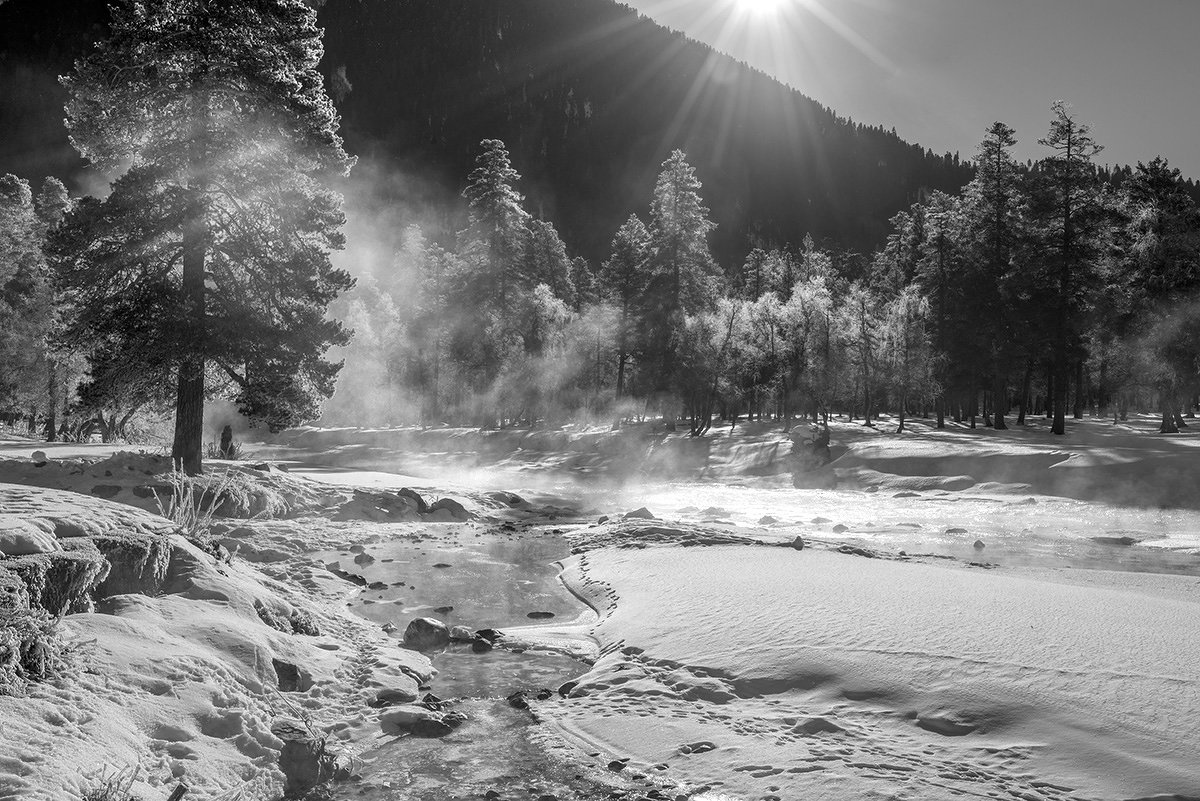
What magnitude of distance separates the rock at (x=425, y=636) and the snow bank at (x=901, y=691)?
5.97 ft

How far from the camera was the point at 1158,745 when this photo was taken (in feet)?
14.8

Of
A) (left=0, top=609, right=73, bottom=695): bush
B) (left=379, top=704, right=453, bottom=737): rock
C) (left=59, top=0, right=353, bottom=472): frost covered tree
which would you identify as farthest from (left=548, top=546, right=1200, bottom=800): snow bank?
(left=59, top=0, right=353, bottom=472): frost covered tree

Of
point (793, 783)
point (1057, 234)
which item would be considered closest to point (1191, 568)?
point (793, 783)

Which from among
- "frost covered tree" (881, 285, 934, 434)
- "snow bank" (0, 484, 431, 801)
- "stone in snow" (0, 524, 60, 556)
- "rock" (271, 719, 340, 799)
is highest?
"frost covered tree" (881, 285, 934, 434)

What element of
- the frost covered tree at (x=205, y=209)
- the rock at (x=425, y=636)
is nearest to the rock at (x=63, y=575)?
the rock at (x=425, y=636)

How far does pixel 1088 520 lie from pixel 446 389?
50.5 metres

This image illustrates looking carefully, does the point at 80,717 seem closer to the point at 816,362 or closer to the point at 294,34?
the point at 294,34

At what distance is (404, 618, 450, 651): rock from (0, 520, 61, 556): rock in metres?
3.54

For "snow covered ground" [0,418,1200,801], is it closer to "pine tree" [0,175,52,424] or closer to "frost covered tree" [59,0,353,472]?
"frost covered tree" [59,0,353,472]

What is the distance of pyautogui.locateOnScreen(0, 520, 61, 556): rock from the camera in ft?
15.8

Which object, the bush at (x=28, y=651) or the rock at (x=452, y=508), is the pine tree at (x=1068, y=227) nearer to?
the rock at (x=452, y=508)

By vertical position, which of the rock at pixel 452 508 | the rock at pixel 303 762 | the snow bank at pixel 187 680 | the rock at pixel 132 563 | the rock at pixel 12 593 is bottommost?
the rock at pixel 452 508

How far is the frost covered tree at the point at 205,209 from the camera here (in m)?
15.4

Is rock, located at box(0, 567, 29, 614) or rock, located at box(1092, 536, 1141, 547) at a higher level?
rock, located at box(0, 567, 29, 614)
